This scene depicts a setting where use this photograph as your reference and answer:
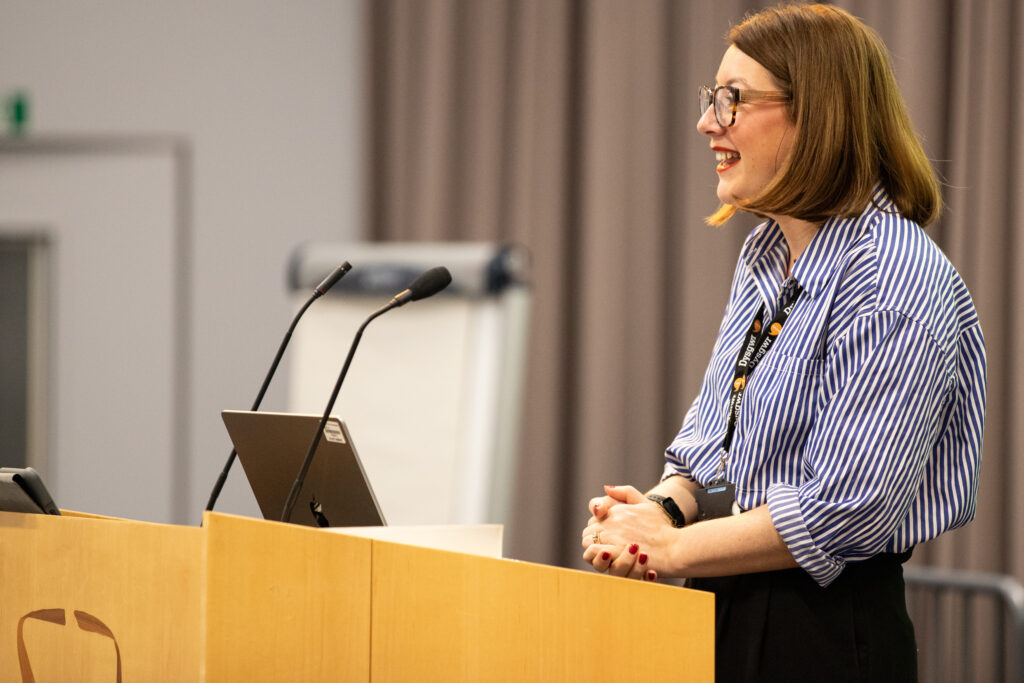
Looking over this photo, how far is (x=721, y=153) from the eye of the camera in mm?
1569

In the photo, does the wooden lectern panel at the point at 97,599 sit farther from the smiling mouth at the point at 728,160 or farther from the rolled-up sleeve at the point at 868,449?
the smiling mouth at the point at 728,160

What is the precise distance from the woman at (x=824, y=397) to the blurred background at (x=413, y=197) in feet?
5.76

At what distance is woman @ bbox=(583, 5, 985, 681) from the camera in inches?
50.3

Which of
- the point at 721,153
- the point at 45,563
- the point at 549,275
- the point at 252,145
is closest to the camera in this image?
the point at 45,563

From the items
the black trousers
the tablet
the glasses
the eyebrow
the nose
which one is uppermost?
the eyebrow

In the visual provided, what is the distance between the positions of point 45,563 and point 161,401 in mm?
2916

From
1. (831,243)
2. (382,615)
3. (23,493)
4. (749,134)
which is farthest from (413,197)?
(382,615)

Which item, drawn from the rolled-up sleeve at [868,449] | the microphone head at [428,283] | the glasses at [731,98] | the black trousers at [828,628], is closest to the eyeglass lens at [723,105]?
the glasses at [731,98]

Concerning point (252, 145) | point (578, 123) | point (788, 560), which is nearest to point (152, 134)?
point (252, 145)

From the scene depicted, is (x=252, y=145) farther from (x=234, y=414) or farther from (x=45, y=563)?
(x=45, y=563)

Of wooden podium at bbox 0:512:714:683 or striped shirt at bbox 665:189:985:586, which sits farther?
striped shirt at bbox 665:189:985:586

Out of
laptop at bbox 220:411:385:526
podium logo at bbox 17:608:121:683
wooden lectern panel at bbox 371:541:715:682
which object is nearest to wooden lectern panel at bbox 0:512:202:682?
podium logo at bbox 17:608:121:683

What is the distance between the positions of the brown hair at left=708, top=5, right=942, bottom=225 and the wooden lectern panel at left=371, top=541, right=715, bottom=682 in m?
0.62

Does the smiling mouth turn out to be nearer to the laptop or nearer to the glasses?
the glasses
